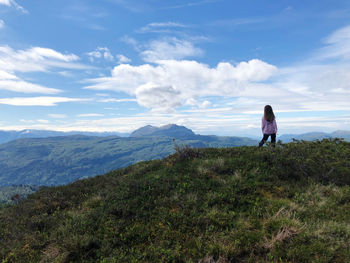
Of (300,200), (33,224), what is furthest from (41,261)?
(300,200)

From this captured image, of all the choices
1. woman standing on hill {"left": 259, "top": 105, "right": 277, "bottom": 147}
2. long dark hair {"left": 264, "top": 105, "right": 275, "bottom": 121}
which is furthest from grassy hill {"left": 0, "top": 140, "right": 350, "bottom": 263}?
long dark hair {"left": 264, "top": 105, "right": 275, "bottom": 121}

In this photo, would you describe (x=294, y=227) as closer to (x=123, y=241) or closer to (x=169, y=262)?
(x=169, y=262)

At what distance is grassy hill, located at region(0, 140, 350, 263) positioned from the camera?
16.4 feet

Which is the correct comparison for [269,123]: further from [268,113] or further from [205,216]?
[205,216]

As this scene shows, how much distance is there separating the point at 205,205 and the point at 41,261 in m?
Answer: 5.20

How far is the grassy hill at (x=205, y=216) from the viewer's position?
Result: 16.4ft

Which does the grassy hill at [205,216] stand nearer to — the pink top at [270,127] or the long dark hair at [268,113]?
the pink top at [270,127]

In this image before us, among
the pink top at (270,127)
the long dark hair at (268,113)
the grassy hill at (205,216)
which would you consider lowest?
the grassy hill at (205,216)

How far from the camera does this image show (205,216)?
6.45 meters

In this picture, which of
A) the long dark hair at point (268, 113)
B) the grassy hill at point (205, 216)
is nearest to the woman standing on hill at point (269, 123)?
the long dark hair at point (268, 113)

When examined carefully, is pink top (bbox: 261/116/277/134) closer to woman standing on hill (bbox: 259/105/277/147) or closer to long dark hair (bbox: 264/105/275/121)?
woman standing on hill (bbox: 259/105/277/147)

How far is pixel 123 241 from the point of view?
584 cm

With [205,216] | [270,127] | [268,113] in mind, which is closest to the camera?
[205,216]

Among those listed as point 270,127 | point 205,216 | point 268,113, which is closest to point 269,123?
point 270,127
